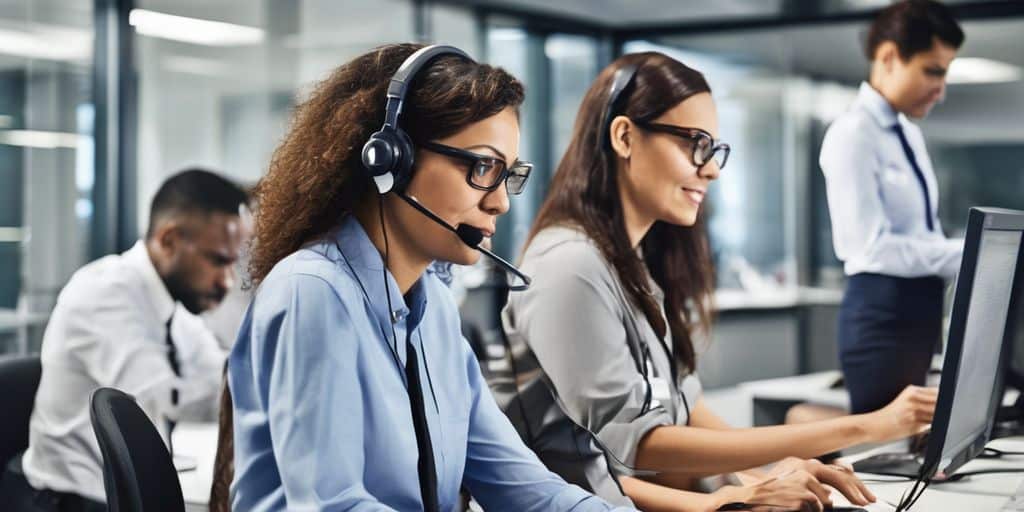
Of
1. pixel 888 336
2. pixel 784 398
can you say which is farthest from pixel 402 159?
pixel 784 398

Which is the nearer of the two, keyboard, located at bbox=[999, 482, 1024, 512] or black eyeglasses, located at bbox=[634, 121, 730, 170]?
keyboard, located at bbox=[999, 482, 1024, 512]

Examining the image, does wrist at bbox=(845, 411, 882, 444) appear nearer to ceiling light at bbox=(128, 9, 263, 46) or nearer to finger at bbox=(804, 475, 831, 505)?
finger at bbox=(804, 475, 831, 505)

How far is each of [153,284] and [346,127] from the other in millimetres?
1502

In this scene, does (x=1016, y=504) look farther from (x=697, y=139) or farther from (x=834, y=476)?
(x=697, y=139)

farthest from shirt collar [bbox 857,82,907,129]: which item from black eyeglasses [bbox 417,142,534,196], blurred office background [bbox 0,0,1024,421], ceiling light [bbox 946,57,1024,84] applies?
ceiling light [bbox 946,57,1024,84]

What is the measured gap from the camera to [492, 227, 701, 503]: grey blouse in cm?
178

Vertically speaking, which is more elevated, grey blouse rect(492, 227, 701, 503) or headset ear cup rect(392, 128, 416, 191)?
headset ear cup rect(392, 128, 416, 191)

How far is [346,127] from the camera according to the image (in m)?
1.42

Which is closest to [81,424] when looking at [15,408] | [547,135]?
[15,408]

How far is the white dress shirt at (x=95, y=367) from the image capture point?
2.48m

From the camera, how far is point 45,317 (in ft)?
14.8

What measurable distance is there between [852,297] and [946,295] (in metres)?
0.31

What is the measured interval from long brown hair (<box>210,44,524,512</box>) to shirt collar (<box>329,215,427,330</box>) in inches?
1.2

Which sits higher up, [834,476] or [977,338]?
[977,338]
